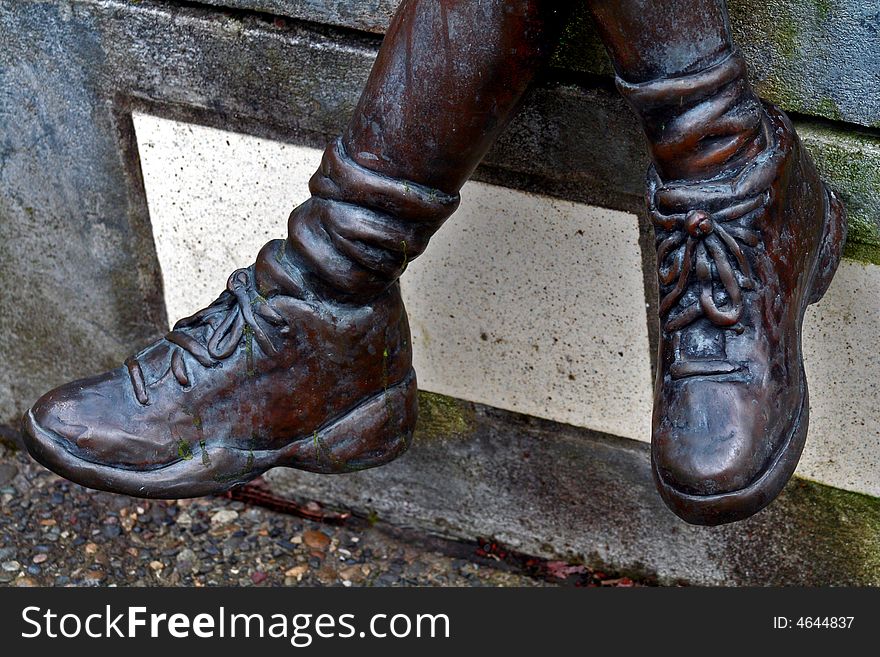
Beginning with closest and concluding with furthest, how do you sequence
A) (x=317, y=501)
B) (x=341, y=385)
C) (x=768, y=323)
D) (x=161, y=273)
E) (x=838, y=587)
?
(x=768, y=323), (x=341, y=385), (x=838, y=587), (x=161, y=273), (x=317, y=501)

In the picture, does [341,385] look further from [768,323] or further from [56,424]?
[768,323]

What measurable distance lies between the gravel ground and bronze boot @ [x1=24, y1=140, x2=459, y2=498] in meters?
0.48

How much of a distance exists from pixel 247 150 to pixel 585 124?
57cm

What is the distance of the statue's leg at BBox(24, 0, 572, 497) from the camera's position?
1.50 m

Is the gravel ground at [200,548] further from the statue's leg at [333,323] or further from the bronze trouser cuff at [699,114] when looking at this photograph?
the bronze trouser cuff at [699,114]

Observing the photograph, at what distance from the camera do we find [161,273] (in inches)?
87.1

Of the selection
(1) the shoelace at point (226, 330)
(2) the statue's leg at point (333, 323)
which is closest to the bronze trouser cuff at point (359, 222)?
(2) the statue's leg at point (333, 323)

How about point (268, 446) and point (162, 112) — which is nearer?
point (268, 446)

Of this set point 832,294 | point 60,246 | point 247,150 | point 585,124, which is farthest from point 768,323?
point 60,246

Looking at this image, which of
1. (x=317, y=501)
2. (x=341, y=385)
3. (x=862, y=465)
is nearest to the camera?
(x=341, y=385)

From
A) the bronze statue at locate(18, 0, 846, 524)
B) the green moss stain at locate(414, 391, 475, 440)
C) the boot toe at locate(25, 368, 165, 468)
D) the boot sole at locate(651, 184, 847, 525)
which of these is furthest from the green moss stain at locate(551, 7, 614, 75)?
the boot toe at locate(25, 368, 165, 468)

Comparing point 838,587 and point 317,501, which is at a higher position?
point 838,587

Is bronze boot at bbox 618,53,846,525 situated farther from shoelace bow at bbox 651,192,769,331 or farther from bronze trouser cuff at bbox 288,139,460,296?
bronze trouser cuff at bbox 288,139,460,296

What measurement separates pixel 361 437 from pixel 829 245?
70 centimetres
